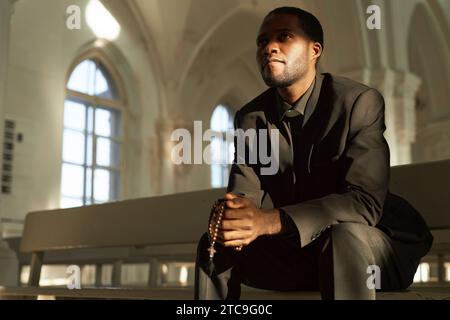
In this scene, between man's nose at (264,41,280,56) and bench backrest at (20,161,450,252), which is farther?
bench backrest at (20,161,450,252)

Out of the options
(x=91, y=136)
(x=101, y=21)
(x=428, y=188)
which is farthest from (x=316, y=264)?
(x=101, y=21)

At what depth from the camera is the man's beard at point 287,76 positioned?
2.09 meters

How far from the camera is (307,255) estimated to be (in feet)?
6.31

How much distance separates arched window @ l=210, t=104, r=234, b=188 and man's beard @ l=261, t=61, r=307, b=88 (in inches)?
586

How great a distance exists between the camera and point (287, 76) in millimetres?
2102

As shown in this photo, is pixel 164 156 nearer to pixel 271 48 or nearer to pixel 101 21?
pixel 101 21

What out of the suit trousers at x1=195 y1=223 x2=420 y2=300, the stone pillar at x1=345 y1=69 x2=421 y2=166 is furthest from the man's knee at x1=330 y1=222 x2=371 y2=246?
the stone pillar at x1=345 y1=69 x2=421 y2=166

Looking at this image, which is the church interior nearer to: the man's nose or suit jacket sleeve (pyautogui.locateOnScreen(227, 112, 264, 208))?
suit jacket sleeve (pyautogui.locateOnScreen(227, 112, 264, 208))

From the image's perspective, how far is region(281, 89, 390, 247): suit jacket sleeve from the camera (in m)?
1.82

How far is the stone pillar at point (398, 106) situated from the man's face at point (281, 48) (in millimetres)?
8162

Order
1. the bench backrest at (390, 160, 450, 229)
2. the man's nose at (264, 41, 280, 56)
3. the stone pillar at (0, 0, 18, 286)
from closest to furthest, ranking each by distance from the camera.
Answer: the man's nose at (264, 41, 280, 56) < the bench backrest at (390, 160, 450, 229) < the stone pillar at (0, 0, 18, 286)

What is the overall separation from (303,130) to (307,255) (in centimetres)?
43
